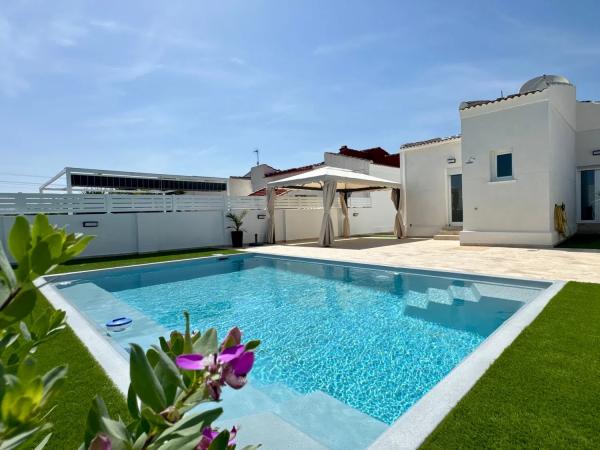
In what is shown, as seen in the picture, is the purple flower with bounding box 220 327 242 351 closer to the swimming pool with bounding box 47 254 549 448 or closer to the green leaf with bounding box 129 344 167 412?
the green leaf with bounding box 129 344 167 412

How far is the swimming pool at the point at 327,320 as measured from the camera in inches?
150

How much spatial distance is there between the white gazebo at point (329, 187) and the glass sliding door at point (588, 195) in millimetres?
8716

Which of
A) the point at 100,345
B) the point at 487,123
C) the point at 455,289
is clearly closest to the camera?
the point at 100,345

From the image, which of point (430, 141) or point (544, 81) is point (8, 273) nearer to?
point (430, 141)

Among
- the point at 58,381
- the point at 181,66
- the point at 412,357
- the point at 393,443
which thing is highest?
the point at 181,66

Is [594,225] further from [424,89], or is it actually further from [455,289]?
[455,289]

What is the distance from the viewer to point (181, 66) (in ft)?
35.0

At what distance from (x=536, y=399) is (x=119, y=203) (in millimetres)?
16341

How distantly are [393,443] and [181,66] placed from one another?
38.1 feet

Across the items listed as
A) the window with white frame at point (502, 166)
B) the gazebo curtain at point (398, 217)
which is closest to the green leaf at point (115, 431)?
the window with white frame at point (502, 166)

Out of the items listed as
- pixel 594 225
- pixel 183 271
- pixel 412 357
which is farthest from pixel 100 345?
pixel 594 225

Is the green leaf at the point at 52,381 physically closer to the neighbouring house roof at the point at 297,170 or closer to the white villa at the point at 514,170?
the white villa at the point at 514,170

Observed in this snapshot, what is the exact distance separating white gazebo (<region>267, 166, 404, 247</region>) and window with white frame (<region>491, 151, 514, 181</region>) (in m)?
5.27

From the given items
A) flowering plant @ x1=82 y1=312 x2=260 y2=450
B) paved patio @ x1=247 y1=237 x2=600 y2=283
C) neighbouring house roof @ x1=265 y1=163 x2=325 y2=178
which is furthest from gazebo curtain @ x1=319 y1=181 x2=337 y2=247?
flowering plant @ x1=82 y1=312 x2=260 y2=450
